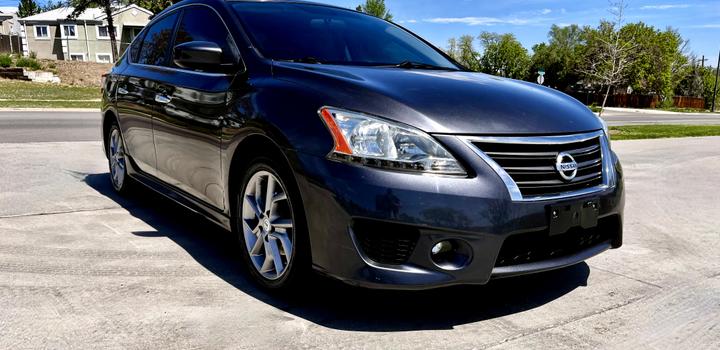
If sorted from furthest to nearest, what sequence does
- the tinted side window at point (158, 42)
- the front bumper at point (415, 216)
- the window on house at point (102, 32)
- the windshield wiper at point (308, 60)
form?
the window on house at point (102, 32), the tinted side window at point (158, 42), the windshield wiper at point (308, 60), the front bumper at point (415, 216)

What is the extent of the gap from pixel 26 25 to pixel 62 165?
56848 mm

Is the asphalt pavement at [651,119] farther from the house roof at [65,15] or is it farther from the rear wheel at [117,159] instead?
the house roof at [65,15]

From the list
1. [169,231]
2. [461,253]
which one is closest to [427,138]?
[461,253]

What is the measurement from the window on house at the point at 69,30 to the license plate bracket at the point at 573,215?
6007cm

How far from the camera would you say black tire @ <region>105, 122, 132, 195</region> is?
17.8 ft

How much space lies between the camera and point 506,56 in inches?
3799

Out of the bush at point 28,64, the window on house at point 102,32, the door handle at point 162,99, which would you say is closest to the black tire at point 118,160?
the door handle at point 162,99

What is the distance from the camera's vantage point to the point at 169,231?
452 centimetres

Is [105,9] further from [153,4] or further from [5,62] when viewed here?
[153,4]

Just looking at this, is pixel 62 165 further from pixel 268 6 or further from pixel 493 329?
pixel 493 329

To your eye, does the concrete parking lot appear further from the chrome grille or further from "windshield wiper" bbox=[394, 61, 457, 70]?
"windshield wiper" bbox=[394, 61, 457, 70]

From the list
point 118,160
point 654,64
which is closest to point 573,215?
point 118,160

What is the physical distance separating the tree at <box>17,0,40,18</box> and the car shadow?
105 meters

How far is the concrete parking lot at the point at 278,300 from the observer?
277cm
